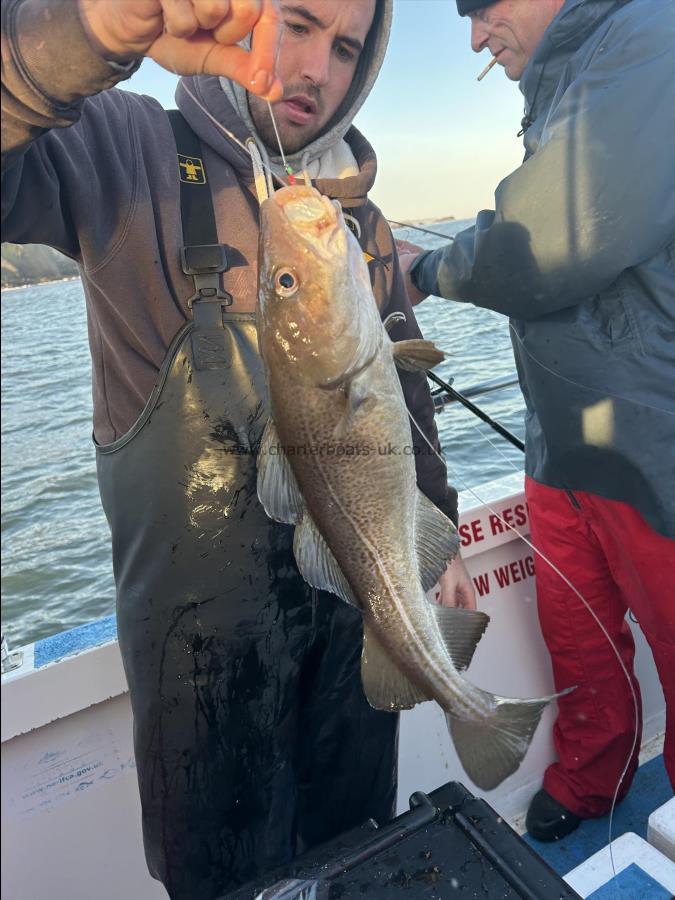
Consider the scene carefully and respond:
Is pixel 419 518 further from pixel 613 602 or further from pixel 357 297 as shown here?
pixel 613 602

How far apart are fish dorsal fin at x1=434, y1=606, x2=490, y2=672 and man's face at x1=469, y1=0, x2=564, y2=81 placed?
2.43 meters

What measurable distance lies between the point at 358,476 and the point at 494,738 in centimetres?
83

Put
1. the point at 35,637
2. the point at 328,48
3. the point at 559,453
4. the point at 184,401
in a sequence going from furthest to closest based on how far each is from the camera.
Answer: the point at 35,637 → the point at 559,453 → the point at 328,48 → the point at 184,401

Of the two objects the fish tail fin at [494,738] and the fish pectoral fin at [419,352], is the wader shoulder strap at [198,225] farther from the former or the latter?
the fish tail fin at [494,738]

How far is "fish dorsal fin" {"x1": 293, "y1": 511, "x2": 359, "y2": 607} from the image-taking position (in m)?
1.67

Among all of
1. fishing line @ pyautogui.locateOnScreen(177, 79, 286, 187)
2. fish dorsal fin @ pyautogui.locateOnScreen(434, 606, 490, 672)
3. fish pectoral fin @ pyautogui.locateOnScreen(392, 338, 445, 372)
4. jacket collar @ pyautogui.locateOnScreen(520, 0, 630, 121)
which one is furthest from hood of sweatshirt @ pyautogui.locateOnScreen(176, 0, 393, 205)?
fish dorsal fin @ pyautogui.locateOnScreen(434, 606, 490, 672)

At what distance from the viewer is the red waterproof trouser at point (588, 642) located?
264 cm

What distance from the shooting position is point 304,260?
4.81 ft

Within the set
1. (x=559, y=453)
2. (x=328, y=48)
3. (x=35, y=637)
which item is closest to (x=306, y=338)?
(x=328, y=48)

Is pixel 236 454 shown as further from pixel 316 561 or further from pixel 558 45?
pixel 558 45

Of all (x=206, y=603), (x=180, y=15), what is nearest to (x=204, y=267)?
(x=180, y=15)

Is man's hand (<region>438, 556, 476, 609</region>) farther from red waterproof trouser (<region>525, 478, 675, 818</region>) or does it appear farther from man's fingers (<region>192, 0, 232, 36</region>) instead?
man's fingers (<region>192, 0, 232, 36</region>)

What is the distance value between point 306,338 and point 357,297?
0.15 meters

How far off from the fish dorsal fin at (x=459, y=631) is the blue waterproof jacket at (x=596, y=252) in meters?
0.94
